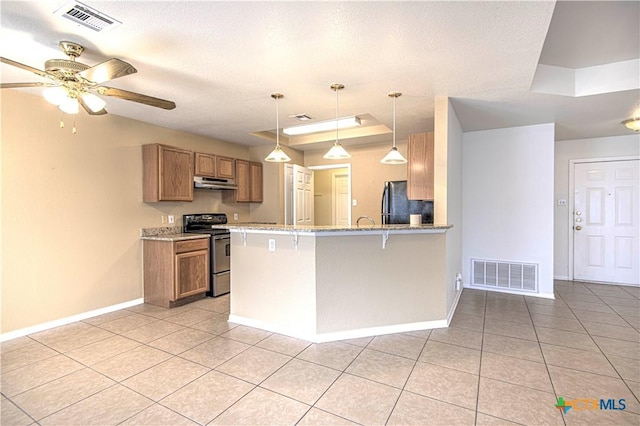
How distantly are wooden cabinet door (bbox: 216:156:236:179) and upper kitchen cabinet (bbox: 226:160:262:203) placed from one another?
0.09m

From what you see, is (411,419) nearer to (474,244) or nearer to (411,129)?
(474,244)

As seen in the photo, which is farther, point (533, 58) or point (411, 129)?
point (411, 129)

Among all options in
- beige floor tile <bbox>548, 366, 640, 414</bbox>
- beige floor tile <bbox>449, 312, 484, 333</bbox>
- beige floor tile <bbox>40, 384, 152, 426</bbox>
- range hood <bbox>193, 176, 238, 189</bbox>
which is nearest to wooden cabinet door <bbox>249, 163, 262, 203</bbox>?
range hood <bbox>193, 176, 238, 189</bbox>

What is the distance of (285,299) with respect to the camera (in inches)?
119

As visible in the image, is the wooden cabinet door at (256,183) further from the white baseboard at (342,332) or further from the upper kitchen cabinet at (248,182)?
the white baseboard at (342,332)

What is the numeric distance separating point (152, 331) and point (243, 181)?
9.59 feet

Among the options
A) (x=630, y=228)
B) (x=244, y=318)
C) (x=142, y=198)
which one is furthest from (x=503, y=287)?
(x=142, y=198)

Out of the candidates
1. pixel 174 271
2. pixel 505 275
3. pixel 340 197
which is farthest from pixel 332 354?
pixel 340 197

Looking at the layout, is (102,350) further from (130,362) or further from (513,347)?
(513,347)

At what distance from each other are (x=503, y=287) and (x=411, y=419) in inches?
135

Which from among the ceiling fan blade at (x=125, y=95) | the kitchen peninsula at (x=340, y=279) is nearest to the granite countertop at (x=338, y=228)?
the kitchen peninsula at (x=340, y=279)

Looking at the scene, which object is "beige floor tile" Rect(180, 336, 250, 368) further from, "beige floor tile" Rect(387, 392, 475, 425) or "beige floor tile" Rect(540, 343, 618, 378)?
"beige floor tile" Rect(540, 343, 618, 378)

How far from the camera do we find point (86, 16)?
1.85 meters

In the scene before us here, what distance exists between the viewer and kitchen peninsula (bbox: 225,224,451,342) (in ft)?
9.35
